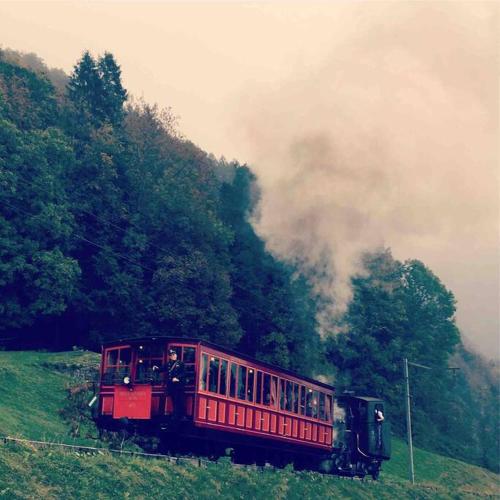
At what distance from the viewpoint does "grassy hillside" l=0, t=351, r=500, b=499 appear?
54.6 ft

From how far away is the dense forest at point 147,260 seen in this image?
4597 cm

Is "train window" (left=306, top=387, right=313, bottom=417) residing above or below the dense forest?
below

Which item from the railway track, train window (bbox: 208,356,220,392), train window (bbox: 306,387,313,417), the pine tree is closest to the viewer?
the railway track

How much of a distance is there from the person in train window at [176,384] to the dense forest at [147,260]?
21.0m

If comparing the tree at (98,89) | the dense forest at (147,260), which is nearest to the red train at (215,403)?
the dense forest at (147,260)

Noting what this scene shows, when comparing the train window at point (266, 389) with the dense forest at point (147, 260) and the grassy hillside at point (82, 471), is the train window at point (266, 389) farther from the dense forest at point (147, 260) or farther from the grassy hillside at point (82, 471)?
the dense forest at point (147, 260)

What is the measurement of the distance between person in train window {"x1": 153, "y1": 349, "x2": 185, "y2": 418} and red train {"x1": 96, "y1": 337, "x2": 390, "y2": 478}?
0.15m

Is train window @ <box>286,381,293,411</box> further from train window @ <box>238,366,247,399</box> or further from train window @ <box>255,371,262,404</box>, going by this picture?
train window @ <box>238,366,247,399</box>

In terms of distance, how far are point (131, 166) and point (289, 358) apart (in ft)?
63.5

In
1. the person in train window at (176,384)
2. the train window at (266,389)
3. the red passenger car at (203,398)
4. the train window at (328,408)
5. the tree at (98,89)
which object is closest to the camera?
the person in train window at (176,384)

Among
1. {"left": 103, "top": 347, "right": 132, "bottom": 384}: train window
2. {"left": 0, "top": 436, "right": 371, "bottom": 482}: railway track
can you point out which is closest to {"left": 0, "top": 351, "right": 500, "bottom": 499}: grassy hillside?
{"left": 0, "top": 436, "right": 371, "bottom": 482}: railway track

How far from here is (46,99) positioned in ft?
197

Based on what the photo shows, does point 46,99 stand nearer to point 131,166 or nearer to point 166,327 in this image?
point 131,166

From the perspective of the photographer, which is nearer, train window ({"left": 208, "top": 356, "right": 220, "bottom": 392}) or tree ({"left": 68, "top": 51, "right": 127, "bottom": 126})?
train window ({"left": 208, "top": 356, "right": 220, "bottom": 392})
